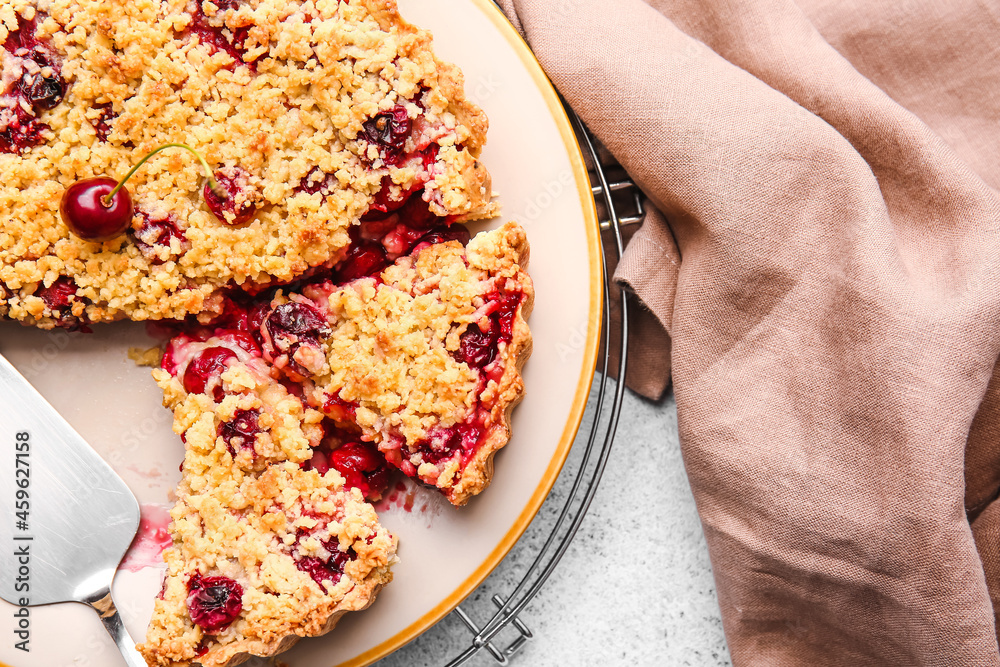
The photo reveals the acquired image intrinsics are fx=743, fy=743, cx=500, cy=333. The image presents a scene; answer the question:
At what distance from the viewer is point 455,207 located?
279cm

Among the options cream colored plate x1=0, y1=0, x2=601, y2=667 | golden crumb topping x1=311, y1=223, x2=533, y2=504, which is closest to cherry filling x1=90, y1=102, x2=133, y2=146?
cream colored plate x1=0, y1=0, x2=601, y2=667

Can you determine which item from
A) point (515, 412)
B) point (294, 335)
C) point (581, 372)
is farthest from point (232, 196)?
point (581, 372)

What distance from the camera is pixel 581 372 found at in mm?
3066

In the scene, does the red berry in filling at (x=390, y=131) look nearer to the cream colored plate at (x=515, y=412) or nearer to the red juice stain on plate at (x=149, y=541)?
the cream colored plate at (x=515, y=412)

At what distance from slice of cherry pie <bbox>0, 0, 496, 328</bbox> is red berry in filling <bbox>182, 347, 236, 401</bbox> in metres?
0.20

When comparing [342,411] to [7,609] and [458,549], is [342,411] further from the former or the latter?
[7,609]

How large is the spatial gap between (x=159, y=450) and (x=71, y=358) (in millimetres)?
541

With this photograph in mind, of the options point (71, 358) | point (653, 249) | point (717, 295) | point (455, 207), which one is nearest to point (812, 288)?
point (717, 295)

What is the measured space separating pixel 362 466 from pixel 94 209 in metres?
1.36

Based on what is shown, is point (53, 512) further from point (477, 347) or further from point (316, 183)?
point (477, 347)

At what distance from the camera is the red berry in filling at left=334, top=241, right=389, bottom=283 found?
118 inches

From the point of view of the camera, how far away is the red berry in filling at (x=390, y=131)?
2.79 m

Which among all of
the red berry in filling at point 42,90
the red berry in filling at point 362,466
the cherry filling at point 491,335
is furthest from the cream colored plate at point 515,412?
the red berry in filling at point 42,90

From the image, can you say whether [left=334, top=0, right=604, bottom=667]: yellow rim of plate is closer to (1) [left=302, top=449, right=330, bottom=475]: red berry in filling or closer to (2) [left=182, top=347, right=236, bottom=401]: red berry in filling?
(1) [left=302, top=449, right=330, bottom=475]: red berry in filling
